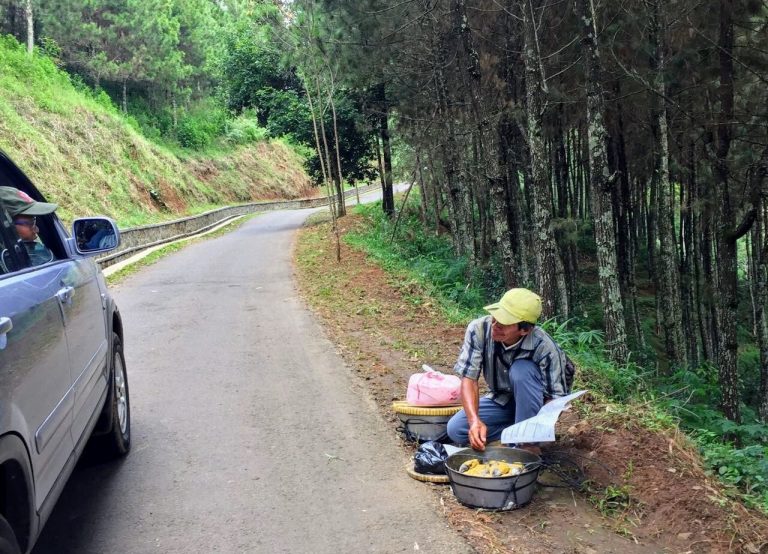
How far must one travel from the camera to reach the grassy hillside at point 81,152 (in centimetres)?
2061

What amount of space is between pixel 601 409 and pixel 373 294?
656 centimetres

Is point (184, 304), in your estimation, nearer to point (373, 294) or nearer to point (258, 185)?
point (373, 294)

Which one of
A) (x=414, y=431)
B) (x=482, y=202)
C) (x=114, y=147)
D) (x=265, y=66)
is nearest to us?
(x=414, y=431)

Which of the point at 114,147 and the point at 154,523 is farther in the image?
the point at 114,147

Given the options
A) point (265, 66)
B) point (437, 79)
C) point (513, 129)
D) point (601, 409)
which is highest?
point (265, 66)

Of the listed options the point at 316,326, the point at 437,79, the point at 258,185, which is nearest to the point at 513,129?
the point at 437,79

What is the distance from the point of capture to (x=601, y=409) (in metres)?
5.36

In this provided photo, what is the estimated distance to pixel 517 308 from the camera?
4.29 metres

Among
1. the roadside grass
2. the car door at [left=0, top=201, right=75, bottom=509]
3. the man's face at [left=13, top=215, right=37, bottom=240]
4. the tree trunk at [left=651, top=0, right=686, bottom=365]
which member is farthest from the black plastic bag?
the roadside grass

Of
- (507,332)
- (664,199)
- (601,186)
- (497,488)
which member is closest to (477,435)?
(497,488)

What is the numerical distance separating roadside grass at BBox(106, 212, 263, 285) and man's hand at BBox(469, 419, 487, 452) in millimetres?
11395

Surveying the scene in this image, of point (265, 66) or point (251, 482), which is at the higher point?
point (265, 66)

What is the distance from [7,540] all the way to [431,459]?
2.78 m

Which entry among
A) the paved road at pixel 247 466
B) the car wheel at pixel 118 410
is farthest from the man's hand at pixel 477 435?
the car wheel at pixel 118 410
